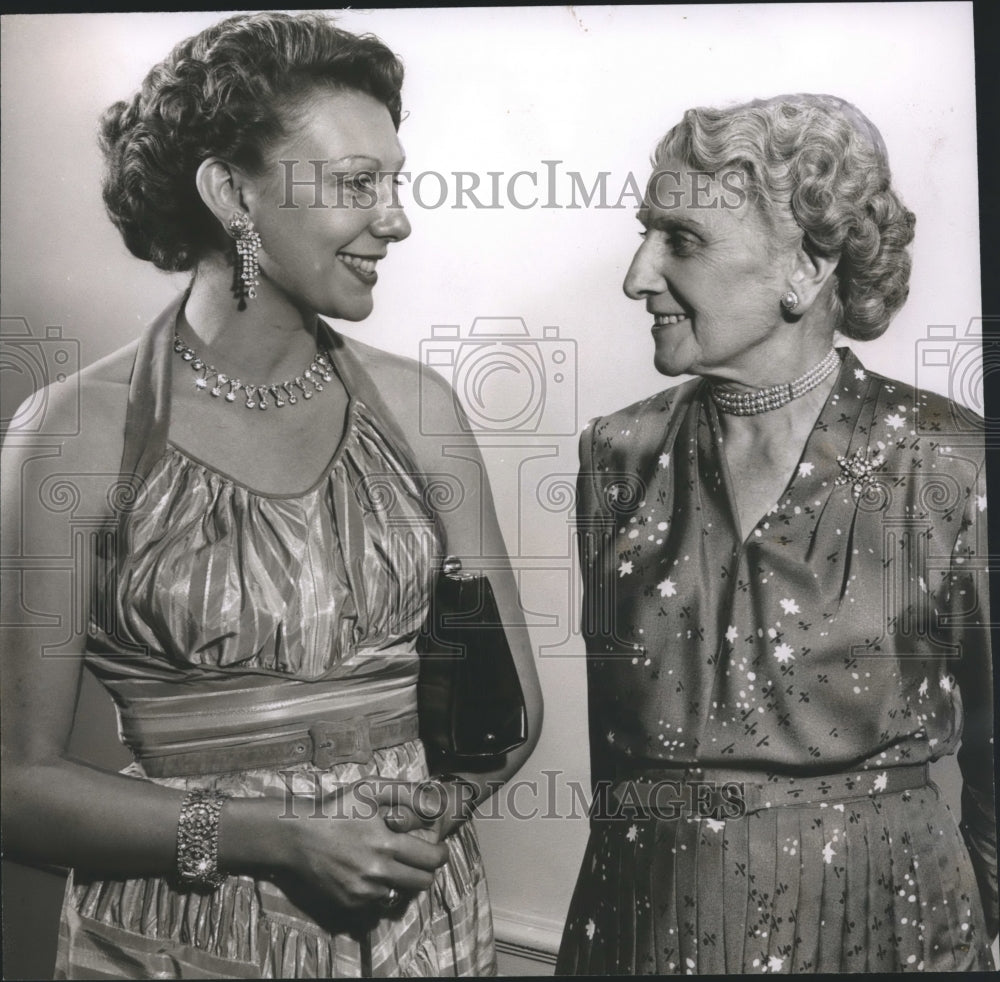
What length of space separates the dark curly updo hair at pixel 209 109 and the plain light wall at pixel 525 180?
4 centimetres

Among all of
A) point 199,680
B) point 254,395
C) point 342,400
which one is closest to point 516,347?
point 342,400

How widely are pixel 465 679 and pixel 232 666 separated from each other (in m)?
0.37

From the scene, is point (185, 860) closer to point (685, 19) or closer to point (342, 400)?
point (342, 400)

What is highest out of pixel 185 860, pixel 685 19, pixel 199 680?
pixel 685 19

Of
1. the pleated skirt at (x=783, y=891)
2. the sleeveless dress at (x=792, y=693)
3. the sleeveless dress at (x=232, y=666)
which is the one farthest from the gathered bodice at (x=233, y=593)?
the pleated skirt at (x=783, y=891)

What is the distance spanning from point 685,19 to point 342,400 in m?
0.85

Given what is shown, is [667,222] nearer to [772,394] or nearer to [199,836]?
[772,394]

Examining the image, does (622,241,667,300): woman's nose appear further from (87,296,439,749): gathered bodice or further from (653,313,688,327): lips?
(87,296,439,749): gathered bodice

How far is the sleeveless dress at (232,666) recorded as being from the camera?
1955 millimetres

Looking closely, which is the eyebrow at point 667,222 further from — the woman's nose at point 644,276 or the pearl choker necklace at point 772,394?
the pearl choker necklace at point 772,394

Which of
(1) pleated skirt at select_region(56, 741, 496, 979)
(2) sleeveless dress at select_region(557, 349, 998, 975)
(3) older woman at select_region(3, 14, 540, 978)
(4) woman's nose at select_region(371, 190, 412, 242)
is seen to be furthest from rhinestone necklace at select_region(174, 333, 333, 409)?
(1) pleated skirt at select_region(56, 741, 496, 979)

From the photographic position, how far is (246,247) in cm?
201

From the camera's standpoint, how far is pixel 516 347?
6.86ft

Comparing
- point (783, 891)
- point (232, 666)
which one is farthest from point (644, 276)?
point (783, 891)
